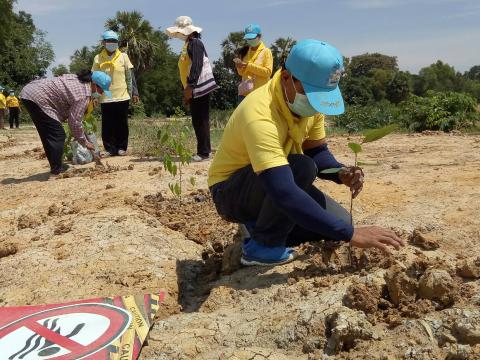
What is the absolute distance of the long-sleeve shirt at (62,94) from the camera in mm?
4871

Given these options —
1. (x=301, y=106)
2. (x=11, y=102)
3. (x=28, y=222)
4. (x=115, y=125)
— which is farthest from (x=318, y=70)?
(x=11, y=102)

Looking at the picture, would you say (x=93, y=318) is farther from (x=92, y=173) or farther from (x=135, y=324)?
(x=92, y=173)

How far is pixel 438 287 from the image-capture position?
1875 millimetres

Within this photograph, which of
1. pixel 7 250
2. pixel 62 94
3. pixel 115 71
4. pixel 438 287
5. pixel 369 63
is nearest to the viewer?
pixel 438 287

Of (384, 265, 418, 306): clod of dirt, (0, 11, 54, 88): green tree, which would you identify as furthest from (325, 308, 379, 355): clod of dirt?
(0, 11, 54, 88): green tree

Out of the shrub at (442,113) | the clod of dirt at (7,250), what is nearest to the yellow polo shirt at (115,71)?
the clod of dirt at (7,250)

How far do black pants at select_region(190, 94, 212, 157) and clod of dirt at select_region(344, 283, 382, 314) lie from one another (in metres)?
3.69

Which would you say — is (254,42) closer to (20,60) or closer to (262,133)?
(262,133)

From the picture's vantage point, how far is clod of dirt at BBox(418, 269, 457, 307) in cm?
186

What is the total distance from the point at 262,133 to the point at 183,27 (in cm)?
347

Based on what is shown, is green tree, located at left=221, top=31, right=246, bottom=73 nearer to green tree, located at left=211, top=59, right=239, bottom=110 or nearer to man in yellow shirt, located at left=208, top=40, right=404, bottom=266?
green tree, located at left=211, top=59, right=239, bottom=110

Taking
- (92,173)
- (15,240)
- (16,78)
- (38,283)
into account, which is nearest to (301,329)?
(38,283)

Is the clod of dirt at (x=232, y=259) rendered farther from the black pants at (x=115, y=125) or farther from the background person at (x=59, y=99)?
the black pants at (x=115, y=125)

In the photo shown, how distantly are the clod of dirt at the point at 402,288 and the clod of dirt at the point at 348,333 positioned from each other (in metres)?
0.19
